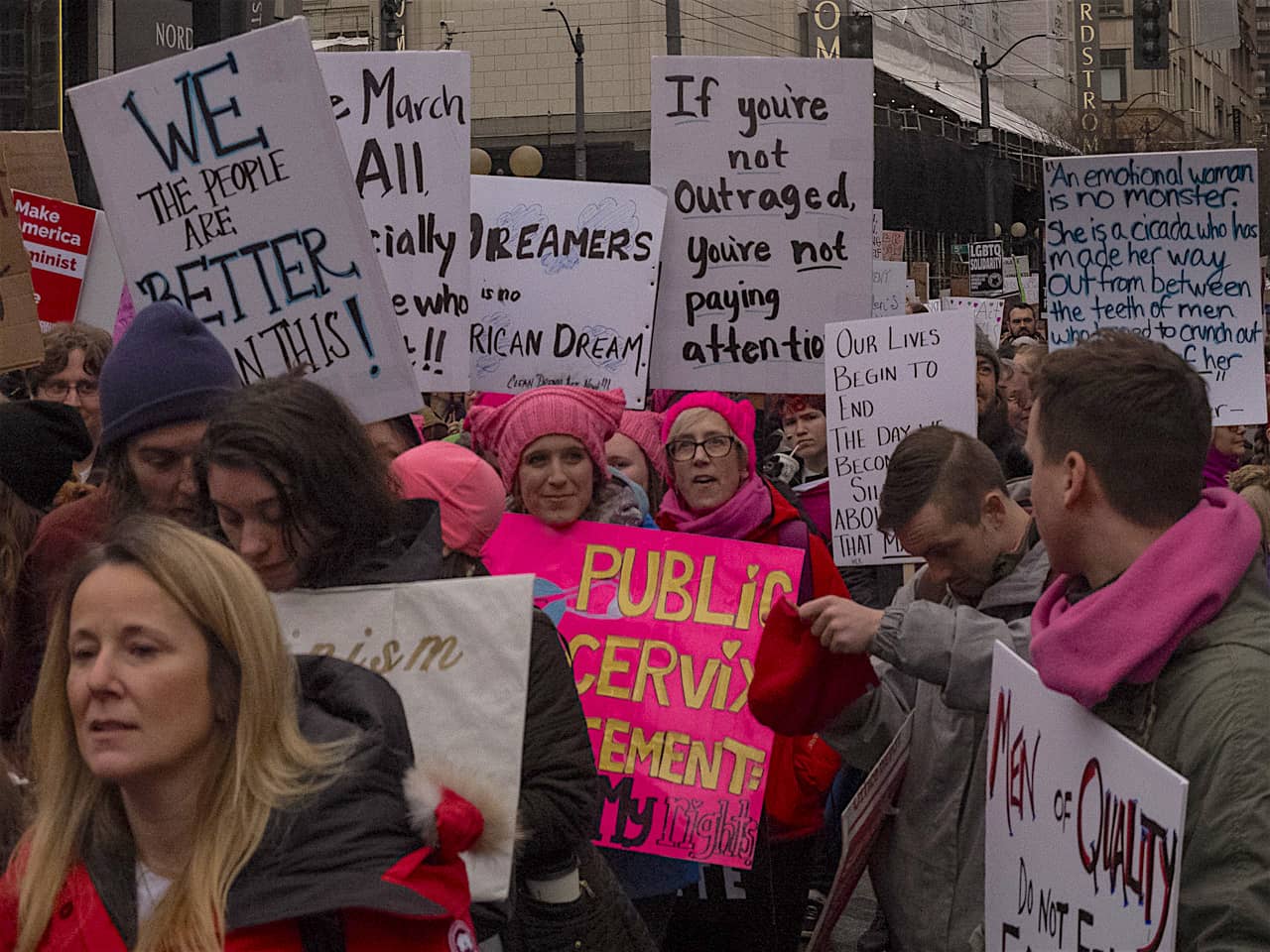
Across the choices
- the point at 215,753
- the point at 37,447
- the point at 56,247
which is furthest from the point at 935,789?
the point at 56,247

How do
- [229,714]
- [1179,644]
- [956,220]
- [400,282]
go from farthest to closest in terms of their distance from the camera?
[956,220], [400,282], [1179,644], [229,714]

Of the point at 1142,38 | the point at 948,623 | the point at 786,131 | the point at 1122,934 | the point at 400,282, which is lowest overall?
the point at 1122,934

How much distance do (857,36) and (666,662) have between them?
1304 inches

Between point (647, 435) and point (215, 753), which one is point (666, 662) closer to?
point (647, 435)

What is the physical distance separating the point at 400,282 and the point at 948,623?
3029 mm

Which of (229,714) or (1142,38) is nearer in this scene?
(229,714)

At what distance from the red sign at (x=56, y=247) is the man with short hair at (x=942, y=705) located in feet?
16.6

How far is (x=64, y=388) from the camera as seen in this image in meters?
6.04

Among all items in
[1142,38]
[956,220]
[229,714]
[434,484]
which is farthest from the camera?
[956,220]

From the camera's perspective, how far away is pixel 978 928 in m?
3.44

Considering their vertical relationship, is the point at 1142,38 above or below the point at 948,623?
above

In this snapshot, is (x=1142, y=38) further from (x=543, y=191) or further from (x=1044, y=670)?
(x=1044, y=670)

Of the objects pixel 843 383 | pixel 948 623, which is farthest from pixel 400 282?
pixel 948 623

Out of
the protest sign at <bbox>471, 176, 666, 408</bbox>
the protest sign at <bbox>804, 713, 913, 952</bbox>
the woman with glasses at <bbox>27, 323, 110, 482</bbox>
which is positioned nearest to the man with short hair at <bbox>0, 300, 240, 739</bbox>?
the protest sign at <bbox>804, 713, 913, 952</bbox>
